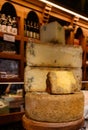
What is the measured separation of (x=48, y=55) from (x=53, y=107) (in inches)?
14.2

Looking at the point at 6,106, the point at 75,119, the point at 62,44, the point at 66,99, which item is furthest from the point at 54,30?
the point at 6,106

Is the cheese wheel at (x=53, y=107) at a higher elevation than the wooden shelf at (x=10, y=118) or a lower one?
higher

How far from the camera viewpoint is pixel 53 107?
1.29 metres

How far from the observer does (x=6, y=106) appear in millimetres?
2201

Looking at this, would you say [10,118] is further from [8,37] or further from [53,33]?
[53,33]

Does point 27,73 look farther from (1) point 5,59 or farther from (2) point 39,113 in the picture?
(1) point 5,59

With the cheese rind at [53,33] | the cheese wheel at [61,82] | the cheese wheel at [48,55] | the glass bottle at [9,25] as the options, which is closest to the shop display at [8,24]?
the glass bottle at [9,25]

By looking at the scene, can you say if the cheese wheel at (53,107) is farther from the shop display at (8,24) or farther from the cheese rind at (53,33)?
the shop display at (8,24)

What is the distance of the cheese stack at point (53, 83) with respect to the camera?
130 cm

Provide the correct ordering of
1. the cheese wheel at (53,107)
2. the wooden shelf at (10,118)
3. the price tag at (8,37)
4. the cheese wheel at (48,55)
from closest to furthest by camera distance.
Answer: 1. the cheese wheel at (53,107)
2. the cheese wheel at (48,55)
3. the wooden shelf at (10,118)
4. the price tag at (8,37)

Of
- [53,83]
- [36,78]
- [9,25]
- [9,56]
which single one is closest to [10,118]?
[9,56]

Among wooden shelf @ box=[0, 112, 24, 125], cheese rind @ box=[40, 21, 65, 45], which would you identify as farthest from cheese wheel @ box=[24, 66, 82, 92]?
wooden shelf @ box=[0, 112, 24, 125]

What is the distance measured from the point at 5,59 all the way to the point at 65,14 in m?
1.31

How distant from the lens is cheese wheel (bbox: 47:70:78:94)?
4.34 feet
